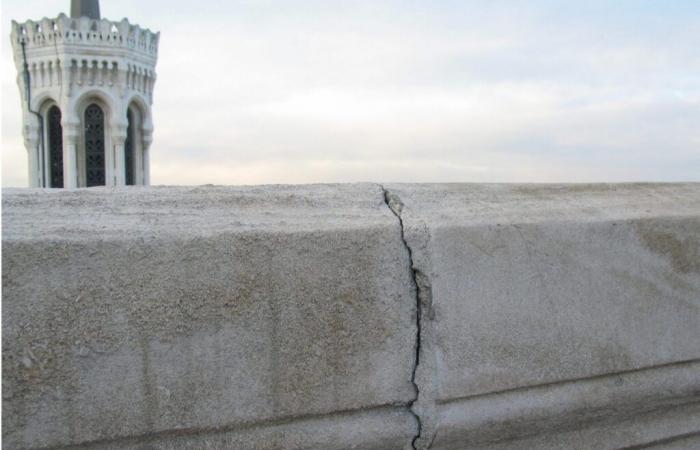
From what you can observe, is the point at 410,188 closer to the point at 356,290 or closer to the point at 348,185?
the point at 348,185

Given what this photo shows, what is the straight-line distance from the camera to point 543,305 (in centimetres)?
125

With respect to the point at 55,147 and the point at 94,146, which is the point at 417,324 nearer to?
the point at 94,146

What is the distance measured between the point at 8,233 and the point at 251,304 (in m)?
0.34

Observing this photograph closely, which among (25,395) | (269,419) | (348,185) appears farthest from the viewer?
(348,185)

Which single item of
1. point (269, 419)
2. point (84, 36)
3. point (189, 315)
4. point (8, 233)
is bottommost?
point (269, 419)

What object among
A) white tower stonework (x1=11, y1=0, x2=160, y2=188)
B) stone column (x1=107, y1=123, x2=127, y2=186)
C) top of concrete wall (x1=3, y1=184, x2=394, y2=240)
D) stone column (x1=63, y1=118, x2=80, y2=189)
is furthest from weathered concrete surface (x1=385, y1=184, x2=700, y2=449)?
stone column (x1=107, y1=123, x2=127, y2=186)

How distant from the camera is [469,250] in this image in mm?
1196

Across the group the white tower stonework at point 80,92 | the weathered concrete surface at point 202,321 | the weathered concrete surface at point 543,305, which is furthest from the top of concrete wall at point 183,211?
the white tower stonework at point 80,92

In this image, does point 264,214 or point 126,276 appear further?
point 264,214

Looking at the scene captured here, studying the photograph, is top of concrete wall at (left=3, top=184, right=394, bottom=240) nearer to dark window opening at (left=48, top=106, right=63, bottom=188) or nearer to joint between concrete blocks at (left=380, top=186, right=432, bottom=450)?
joint between concrete blocks at (left=380, top=186, right=432, bottom=450)

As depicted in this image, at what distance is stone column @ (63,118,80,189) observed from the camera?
94.4 ft

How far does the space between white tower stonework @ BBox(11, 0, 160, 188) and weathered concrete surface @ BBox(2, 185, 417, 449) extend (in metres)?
29.6

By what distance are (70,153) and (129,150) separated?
2995 millimetres

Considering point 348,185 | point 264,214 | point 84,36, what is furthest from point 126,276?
point 84,36
